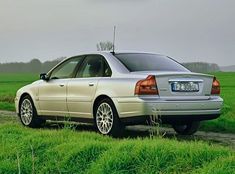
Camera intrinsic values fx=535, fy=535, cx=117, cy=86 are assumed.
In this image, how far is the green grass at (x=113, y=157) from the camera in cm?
611

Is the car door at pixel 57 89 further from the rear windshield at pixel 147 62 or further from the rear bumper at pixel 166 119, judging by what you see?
the rear bumper at pixel 166 119

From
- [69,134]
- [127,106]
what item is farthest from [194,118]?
[69,134]

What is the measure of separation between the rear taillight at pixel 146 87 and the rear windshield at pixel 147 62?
683 millimetres

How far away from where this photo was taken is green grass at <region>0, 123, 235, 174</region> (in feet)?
20.0

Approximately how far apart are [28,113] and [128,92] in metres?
3.57

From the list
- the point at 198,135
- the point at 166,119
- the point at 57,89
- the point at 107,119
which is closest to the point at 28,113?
the point at 57,89

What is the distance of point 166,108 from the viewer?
8.91 meters

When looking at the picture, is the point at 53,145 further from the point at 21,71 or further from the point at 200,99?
the point at 21,71

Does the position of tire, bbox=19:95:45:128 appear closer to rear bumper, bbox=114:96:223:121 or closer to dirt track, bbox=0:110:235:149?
dirt track, bbox=0:110:235:149

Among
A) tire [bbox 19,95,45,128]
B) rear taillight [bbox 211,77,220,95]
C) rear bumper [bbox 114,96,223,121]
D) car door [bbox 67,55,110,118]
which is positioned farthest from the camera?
tire [bbox 19,95,45,128]

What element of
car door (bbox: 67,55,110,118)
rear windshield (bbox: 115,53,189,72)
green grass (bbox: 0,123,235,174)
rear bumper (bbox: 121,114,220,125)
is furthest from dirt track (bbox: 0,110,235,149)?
green grass (bbox: 0,123,235,174)

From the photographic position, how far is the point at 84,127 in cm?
1202

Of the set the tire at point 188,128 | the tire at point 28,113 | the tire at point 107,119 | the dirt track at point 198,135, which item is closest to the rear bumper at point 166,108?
the tire at point 107,119

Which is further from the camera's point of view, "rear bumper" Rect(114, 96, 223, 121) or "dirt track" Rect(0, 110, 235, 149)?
"dirt track" Rect(0, 110, 235, 149)
